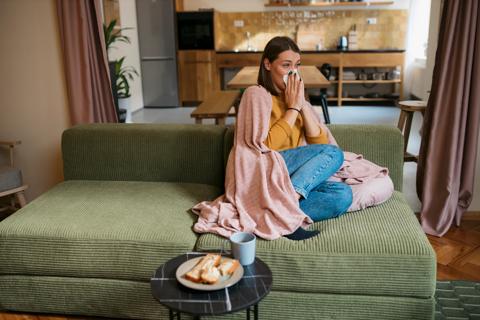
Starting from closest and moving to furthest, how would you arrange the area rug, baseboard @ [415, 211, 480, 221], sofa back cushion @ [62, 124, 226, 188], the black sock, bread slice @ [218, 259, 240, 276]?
bread slice @ [218, 259, 240, 276] → the black sock → the area rug → sofa back cushion @ [62, 124, 226, 188] → baseboard @ [415, 211, 480, 221]

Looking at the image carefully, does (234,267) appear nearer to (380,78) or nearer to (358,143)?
(358,143)

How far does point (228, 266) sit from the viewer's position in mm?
1372

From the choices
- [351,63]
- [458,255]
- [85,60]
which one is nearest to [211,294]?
[458,255]

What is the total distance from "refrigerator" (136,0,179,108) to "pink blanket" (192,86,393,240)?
5.36m

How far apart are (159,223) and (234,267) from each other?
0.64 m

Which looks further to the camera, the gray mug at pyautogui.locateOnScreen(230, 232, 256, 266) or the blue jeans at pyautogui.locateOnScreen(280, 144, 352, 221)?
the blue jeans at pyautogui.locateOnScreen(280, 144, 352, 221)

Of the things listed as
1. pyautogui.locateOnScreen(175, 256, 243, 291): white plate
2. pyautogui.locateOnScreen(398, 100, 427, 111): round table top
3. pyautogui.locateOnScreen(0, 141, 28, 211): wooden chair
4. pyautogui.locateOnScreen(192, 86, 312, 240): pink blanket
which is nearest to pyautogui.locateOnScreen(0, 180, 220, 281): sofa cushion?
pyautogui.locateOnScreen(192, 86, 312, 240): pink blanket

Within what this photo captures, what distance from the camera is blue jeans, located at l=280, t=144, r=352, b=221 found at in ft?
6.37

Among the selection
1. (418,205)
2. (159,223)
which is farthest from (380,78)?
(159,223)

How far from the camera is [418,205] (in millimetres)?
3061

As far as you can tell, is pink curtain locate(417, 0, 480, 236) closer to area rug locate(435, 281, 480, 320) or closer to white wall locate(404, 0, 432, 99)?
area rug locate(435, 281, 480, 320)

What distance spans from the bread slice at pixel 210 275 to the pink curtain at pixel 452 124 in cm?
183

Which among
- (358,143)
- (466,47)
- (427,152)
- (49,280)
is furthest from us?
(427,152)

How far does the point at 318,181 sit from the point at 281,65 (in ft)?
1.86
